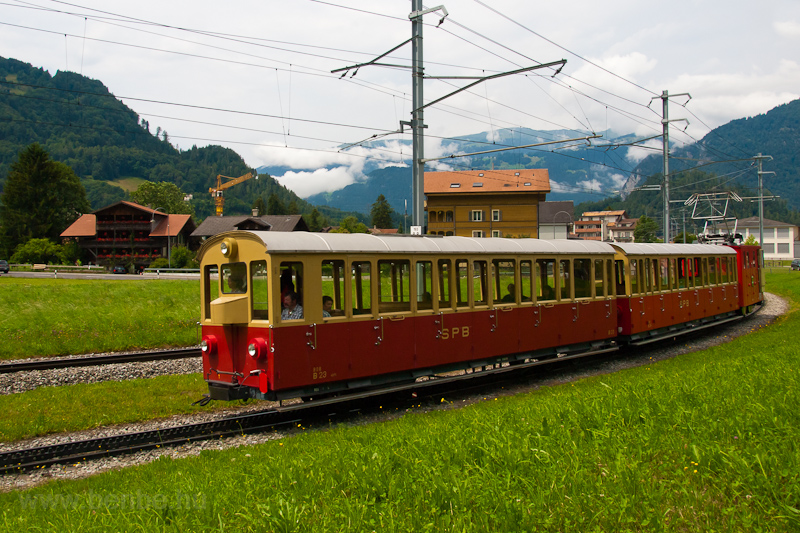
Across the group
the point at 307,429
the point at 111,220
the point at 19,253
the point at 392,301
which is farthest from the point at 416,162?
the point at 111,220

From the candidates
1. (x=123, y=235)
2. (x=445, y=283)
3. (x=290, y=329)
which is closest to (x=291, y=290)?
(x=290, y=329)

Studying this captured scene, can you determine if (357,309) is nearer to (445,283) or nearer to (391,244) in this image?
(391,244)

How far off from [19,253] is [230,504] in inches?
2648

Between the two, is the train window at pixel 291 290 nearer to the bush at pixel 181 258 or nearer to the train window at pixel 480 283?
the train window at pixel 480 283

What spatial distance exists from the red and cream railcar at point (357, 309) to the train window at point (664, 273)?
6990mm

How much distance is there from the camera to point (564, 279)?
14.1 m

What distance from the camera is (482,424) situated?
6.79 m

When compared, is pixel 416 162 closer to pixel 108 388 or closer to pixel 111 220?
pixel 108 388

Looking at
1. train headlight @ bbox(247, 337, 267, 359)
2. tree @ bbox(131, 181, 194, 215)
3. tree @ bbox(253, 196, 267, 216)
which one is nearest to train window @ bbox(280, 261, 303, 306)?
train headlight @ bbox(247, 337, 267, 359)

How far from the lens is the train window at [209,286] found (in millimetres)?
9914

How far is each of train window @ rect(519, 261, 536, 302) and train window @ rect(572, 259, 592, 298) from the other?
188cm

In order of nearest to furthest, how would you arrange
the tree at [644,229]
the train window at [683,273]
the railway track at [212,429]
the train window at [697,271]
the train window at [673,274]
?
the railway track at [212,429]
the train window at [673,274]
the train window at [683,273]
the train window at [697,271]
the tree at [644,229]

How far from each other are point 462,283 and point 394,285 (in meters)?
1.72

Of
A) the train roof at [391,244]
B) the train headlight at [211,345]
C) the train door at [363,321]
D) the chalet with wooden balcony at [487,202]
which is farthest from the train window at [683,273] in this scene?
the chalet with wooden balcony at [487,202]
